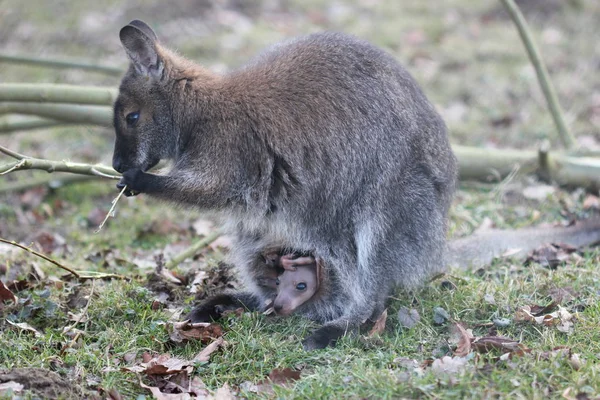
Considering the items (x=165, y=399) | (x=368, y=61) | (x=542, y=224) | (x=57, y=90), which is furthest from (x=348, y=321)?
(x=57, y=90)

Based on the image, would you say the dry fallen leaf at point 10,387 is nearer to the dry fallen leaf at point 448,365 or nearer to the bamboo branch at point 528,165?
the dry fallen leaf at point 448,365

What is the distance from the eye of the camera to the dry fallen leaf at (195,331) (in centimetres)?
439

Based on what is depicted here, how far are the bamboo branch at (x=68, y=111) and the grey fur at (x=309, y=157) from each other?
1.30 m

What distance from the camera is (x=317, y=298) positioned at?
4781 millimetres

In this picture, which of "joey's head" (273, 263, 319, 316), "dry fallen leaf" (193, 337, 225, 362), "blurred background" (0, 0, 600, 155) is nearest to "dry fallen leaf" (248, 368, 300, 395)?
"dry fallen leaf" (193, 337, 225, 362)

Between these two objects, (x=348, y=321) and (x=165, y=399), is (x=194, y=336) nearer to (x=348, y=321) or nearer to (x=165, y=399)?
(x=165, y=399)

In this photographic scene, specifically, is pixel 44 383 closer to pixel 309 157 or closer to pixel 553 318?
pixel 309 157

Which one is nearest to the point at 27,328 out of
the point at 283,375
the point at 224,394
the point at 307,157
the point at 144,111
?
the point at 224,394

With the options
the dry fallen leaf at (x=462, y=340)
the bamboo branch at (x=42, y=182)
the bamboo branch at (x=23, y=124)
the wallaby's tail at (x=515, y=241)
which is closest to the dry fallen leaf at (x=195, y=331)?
the dry fallen leaf at (x=462, y=340)

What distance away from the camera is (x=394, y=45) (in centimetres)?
1057

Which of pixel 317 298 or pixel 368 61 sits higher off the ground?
pixel 368 61

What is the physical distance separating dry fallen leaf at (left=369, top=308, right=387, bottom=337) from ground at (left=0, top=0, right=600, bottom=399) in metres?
0.04

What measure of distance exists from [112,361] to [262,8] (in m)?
8.72

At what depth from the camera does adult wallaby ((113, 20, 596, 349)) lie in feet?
14.9
